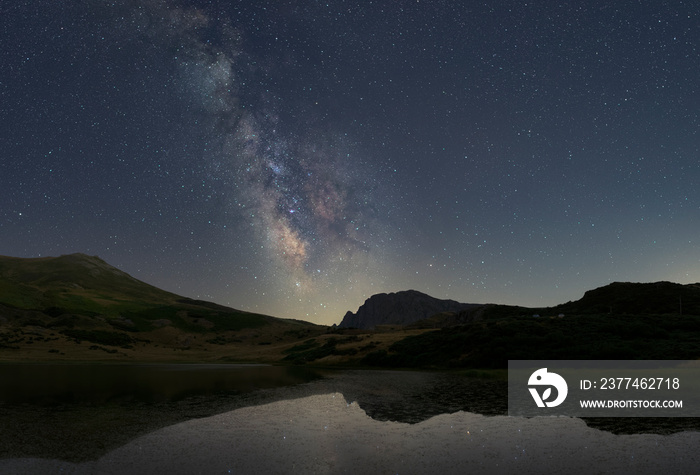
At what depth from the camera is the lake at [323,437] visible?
11352 mm

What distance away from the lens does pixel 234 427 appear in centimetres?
1631

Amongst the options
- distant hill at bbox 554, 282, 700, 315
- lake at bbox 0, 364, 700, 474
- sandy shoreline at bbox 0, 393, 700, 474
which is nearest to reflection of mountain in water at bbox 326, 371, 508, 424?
lake at bbox 0, 364, 700, 474

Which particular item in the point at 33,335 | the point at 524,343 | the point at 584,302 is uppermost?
the point at 584,302

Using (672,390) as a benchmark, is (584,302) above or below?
above

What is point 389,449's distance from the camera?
13008 millimetres

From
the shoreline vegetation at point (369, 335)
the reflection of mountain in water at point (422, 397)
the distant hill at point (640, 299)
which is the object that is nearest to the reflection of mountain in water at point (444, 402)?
the reflection of mountain in water at point (422, 397)

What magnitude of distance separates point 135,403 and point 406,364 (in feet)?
114

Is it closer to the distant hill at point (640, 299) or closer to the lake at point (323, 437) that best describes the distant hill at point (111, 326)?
the lake at point (323, 437)

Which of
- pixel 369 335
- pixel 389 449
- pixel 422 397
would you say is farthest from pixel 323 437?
pixel 369 335

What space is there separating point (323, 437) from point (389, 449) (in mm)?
2974

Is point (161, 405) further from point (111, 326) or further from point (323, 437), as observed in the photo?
point (111, 326)

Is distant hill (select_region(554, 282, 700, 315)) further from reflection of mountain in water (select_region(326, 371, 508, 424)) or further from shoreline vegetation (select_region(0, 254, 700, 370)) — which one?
reflection of mountain in water (select_region(326, 371, 508, 424))

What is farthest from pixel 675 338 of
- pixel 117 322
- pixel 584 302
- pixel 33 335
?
pixel 117 322

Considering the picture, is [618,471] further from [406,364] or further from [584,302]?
[584,302]
